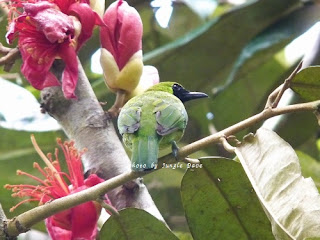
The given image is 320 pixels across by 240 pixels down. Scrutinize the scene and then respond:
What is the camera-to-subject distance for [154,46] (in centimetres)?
249

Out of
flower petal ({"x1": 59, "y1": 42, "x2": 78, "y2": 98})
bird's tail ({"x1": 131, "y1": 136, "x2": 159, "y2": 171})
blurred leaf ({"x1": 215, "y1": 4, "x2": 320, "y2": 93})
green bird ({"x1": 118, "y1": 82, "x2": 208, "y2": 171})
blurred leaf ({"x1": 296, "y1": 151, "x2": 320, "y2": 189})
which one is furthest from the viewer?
blurred leaf ({"x1": 215, "y1": 4, "x2": 320, "y2": 93})

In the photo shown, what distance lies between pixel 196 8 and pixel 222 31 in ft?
0.56

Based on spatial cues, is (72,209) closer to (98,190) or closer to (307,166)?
(98,190)

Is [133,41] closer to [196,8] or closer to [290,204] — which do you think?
[290,204]

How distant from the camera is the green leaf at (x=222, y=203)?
3.88 feet

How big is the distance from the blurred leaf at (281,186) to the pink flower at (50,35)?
Result: 0.45 m

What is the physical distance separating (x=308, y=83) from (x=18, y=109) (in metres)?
1.44

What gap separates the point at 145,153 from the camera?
1151 mm

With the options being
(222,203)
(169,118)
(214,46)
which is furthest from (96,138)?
(214,46)

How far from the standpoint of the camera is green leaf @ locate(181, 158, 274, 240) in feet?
3.88

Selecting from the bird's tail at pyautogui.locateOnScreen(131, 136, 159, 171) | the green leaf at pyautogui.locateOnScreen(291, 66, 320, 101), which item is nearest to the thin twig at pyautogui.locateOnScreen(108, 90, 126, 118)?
the bird's tail at pyautogui.locateOnScreen(131, 136, 159, 171)

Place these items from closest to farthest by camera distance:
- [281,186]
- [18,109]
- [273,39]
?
[281,186] → [273,39] → [18,109]

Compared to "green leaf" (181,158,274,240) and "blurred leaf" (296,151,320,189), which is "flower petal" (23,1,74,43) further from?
"blurred leaf" (296,151,320,189)

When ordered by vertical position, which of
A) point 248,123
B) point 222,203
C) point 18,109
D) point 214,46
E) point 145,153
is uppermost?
point 248,123
